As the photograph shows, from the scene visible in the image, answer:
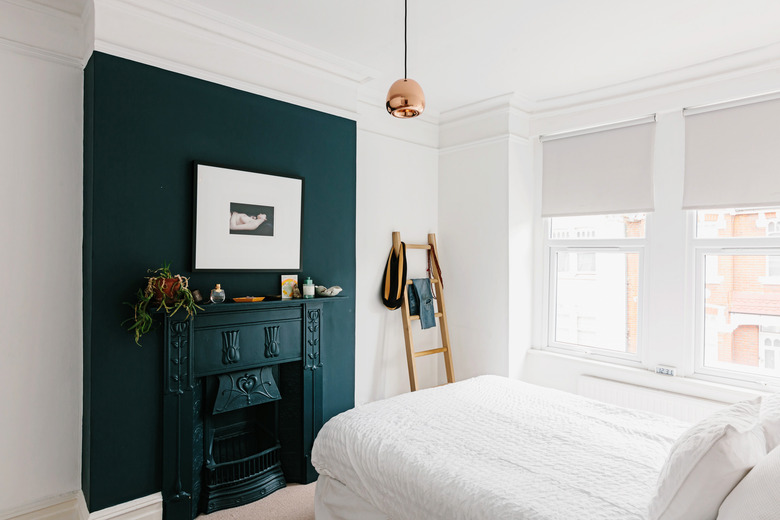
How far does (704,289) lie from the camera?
3162mm

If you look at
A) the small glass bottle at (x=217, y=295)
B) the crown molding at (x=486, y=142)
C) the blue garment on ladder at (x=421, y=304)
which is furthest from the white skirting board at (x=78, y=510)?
the crown molding at (x=486, y=142)

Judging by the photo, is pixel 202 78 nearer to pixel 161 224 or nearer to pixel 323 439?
pixel 161 224

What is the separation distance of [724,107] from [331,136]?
2.64 meters

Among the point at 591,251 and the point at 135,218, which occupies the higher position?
the point at 135,218

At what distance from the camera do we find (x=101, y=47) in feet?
7.38

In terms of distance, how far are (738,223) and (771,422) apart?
1.99 meters

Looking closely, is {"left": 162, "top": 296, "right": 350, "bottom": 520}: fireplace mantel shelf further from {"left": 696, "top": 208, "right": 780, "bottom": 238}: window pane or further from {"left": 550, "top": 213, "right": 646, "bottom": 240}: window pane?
{"left": 696, "top": 208, "right": 780, "bottom": 238}: window pane

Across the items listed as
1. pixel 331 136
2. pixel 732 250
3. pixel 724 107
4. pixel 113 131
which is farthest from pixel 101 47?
pixel 732 250

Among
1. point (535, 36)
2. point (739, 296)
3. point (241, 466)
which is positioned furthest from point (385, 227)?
point (739, 296)

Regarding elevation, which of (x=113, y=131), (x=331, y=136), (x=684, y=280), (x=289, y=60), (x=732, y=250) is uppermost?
(x=289, y=60)

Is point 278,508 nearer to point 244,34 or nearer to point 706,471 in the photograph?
point 706,471

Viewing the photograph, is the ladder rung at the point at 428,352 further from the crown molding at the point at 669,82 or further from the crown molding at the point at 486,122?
the crown molding at the point at 669,82

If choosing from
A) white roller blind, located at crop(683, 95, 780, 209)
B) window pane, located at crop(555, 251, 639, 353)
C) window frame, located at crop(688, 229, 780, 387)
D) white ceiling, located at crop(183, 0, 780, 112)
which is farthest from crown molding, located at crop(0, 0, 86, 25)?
window frame, located at crop(688, 229, 780, 387)

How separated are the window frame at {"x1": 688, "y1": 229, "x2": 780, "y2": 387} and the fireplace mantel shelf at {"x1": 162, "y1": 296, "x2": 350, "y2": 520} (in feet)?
8.03
